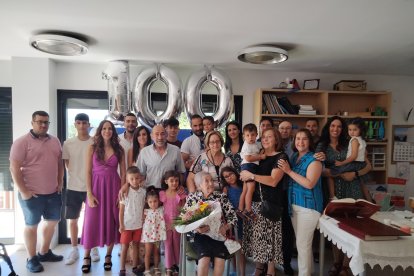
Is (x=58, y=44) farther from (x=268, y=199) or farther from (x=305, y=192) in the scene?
(x=305, y=192)

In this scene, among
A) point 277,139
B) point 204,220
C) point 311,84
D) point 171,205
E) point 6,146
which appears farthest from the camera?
point 311,84

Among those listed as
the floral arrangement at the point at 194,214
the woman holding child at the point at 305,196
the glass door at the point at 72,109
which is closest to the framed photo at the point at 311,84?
the woman holding child at the point at 305,196

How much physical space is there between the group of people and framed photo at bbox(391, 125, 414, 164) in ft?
5.25

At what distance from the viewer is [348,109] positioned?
351cm

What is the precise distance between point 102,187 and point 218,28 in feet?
5.78

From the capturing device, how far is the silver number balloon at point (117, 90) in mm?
2814

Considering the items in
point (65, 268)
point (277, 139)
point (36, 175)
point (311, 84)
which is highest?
point (311, 84)

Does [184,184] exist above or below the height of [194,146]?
below

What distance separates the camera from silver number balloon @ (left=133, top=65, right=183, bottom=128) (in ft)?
9.30

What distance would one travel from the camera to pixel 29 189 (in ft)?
8.02

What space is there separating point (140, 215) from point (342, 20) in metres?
2.29

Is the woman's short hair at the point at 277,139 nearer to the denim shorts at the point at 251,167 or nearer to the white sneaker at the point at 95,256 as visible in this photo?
the denim shorts at the point at 251,167

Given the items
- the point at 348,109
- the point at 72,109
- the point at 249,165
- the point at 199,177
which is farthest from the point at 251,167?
the point at 72,109

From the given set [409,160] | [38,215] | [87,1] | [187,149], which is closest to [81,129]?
[38,215]
